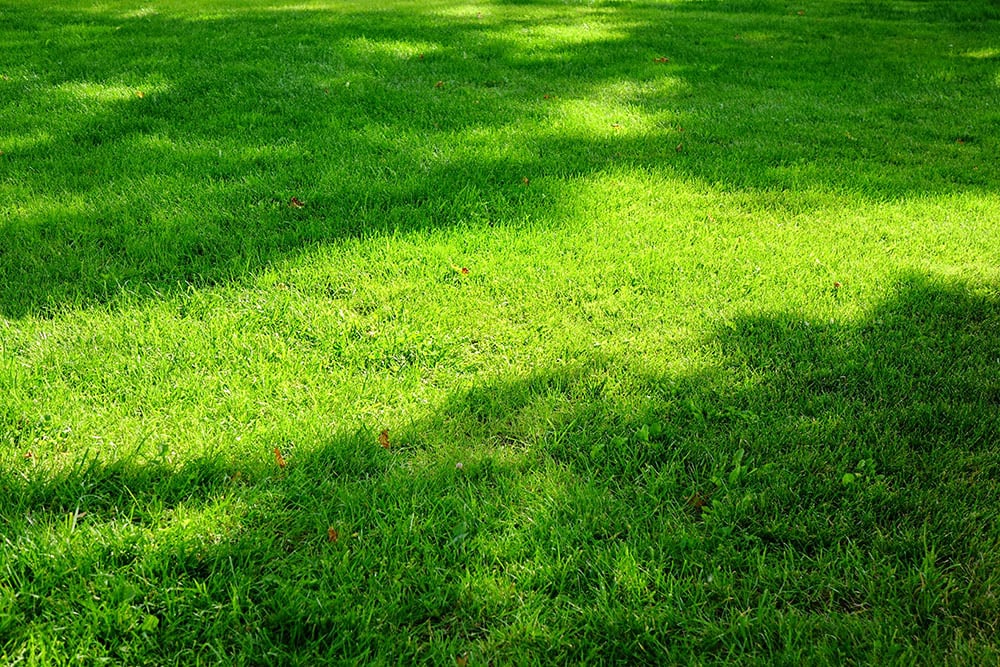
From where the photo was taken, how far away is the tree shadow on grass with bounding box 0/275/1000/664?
2002 millimetres

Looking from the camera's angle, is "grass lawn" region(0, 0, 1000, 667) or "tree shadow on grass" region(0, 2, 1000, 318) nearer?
"grass lawn" region(0, 0, 1000, 667)

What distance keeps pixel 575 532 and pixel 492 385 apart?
0.92m

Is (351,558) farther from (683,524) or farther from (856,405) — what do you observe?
(856,405)

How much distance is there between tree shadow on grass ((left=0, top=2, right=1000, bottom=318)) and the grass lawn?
0.05m

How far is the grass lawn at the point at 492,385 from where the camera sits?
81.2 inches

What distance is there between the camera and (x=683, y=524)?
2.38 metres

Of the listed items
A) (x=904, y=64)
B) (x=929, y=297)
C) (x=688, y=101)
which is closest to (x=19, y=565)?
(x=929, y=297)

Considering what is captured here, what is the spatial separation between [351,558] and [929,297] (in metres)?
3.32

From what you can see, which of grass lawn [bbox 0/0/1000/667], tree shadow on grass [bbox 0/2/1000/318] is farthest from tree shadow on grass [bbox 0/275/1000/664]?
tree shadow on grass [bbox 0/2/1000/318]

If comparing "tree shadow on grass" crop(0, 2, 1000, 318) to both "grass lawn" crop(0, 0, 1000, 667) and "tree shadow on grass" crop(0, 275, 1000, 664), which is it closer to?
"grass lawn" crop(0, 0, 1000, 667)

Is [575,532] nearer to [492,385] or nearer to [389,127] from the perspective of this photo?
[492,385]

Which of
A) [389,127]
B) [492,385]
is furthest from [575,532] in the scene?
[389,127]

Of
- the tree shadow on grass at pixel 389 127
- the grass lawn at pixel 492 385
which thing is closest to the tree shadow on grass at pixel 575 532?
the grass lawn at pixel 492 385

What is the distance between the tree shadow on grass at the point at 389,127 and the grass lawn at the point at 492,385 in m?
0.05
